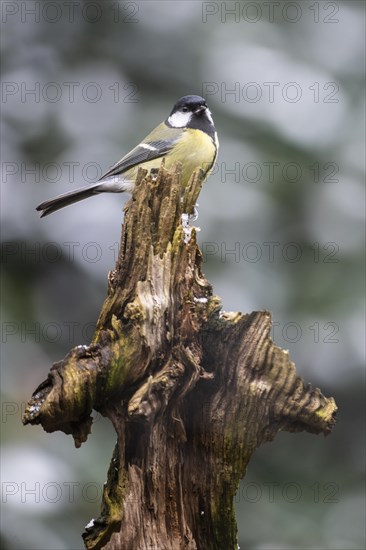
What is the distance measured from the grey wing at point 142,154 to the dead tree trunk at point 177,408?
5.61 feet

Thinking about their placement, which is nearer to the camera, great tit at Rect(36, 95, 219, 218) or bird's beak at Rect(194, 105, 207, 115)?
great tit at Rect(36, 95, 219, 218)

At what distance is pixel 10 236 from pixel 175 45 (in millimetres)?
1626

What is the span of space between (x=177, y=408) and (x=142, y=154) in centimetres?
A: 201

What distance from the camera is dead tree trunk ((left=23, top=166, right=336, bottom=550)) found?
2488mm

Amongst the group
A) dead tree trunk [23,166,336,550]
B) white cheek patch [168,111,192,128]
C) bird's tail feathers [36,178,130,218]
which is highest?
white cheek patch [168,111,192,128]

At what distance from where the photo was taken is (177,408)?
2549 mm

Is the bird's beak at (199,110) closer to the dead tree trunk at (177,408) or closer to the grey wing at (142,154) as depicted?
the grey wing at (142,154)

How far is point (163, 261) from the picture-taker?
2738 mm

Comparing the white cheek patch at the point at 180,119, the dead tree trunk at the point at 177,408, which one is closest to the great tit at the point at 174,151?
the white cheek patch at the point at 180,119

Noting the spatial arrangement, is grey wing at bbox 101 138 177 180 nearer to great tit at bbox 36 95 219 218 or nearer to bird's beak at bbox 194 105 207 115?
great tit at bbox 36 95 219 218

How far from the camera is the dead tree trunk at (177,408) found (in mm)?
2488

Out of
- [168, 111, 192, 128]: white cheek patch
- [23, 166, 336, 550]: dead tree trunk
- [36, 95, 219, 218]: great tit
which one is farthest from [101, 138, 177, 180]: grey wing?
[23, 166, 336, 550]: dead tree trunk

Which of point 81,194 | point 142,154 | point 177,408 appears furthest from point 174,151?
point 177,408

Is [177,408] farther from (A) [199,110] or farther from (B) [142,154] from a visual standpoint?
(A) [199,110]
